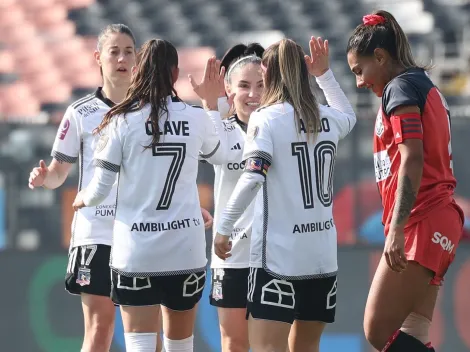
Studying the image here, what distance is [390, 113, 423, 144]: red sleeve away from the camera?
3.85m

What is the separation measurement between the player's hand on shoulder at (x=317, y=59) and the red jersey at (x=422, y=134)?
70 cm

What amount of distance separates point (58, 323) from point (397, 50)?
381cm

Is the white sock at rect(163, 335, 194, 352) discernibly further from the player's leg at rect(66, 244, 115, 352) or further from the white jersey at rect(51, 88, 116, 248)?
the white jersey at rect(51, 88, 116, 248)

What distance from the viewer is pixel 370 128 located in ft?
23.1

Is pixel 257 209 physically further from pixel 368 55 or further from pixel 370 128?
pixel 370 128

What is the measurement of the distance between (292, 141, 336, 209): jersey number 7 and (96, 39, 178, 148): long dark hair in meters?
0.67

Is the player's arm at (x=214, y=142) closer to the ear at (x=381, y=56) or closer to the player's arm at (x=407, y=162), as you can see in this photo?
the ear at (x=381, y=56)

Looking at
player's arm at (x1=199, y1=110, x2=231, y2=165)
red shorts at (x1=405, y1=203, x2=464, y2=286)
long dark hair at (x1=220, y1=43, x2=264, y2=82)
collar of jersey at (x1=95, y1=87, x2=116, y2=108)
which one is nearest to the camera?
red shorts at (x1=405, y1=203, x2=464, y2=286)

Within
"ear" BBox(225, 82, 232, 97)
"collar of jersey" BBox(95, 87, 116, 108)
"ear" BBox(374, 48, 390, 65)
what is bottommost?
"collar of jersey" BBox(95, 87, 116, 108)

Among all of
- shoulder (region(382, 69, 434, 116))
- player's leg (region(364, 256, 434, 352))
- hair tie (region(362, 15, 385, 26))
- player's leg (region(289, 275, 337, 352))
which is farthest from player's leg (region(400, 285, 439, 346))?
hair tie (region(362, 15, 385, 26))

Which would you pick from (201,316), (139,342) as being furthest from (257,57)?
(201,316)

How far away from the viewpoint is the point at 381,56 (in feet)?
13.5

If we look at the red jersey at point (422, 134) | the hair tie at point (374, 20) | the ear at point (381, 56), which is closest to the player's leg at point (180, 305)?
the red jersey at point (422, 134)

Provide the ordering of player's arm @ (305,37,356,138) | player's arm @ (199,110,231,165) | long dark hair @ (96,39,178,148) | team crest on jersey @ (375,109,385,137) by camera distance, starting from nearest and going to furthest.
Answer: team crest on jersey @ (375,109,385,137) → long dark hair @ (96,39,178,148) → player's arm @ (199,110,231,165) → player's arm @ (305,37,356,138)
